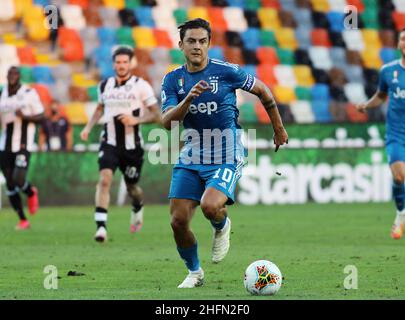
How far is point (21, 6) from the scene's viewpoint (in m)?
24.2

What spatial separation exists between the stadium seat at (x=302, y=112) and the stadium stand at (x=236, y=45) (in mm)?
22

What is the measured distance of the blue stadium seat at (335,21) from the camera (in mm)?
26422

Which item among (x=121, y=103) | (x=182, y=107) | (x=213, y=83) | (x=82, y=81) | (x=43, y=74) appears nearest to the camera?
(x=182, y=107)

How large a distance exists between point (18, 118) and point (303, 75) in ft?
35.2

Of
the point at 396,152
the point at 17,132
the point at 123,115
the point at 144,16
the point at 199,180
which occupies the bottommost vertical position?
the point at 199,180

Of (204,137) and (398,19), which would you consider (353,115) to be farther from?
(204,137)

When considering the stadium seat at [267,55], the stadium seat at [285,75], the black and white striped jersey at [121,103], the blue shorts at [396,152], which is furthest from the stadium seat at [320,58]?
the blue shorts at [396,152]

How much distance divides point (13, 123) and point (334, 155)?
7.68 meters

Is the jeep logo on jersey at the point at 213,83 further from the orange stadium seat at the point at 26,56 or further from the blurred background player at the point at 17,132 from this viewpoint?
the orange stadium seat at the point at 26,56

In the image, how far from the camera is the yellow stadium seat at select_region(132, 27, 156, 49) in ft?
81.8

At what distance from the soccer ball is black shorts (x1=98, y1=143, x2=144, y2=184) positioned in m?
6.09

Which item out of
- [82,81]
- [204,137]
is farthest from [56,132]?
[204,137]

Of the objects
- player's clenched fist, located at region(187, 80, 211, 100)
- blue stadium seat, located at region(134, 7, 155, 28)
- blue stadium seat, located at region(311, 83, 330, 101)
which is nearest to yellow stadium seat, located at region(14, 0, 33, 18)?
blue stadium seat, located at region(134, 7, 155, 28)
